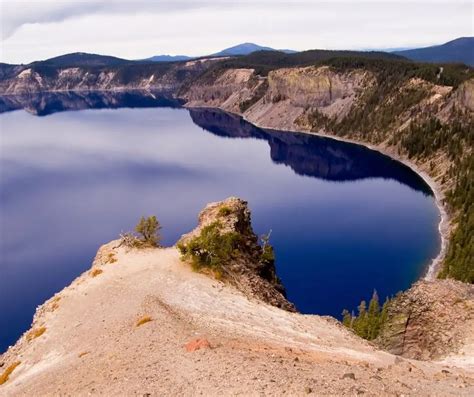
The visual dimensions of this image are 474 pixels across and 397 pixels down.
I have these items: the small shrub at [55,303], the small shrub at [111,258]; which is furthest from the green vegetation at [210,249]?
the small shrub at [55,303]

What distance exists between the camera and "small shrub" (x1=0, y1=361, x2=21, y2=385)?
117 feet

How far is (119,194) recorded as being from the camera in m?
156

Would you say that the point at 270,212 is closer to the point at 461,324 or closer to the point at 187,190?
the point at 187,190

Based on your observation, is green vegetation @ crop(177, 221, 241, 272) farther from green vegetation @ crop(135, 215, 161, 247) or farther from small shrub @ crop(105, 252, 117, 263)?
green vegetation @ crop(135, 215, 161, 247)

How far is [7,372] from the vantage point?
36625 mm

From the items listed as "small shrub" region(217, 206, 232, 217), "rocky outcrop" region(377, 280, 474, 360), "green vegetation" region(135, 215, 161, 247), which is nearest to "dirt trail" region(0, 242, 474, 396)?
"rocky outcrop" region(377, 280, 474, 360)

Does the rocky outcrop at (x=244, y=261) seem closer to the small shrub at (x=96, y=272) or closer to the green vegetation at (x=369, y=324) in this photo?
the small shrub at (x=96, y=272)

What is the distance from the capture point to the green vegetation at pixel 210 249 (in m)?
47.8

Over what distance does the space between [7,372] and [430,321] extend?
35.6 meters

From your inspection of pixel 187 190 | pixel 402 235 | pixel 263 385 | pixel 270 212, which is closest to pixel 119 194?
pixel 187 190

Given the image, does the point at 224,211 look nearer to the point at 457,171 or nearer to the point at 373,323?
the point at 373,323

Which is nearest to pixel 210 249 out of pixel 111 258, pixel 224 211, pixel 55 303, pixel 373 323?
pixel 224 211

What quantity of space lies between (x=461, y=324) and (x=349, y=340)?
9830mm

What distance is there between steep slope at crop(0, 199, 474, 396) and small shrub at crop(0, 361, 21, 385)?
3.2 inches
